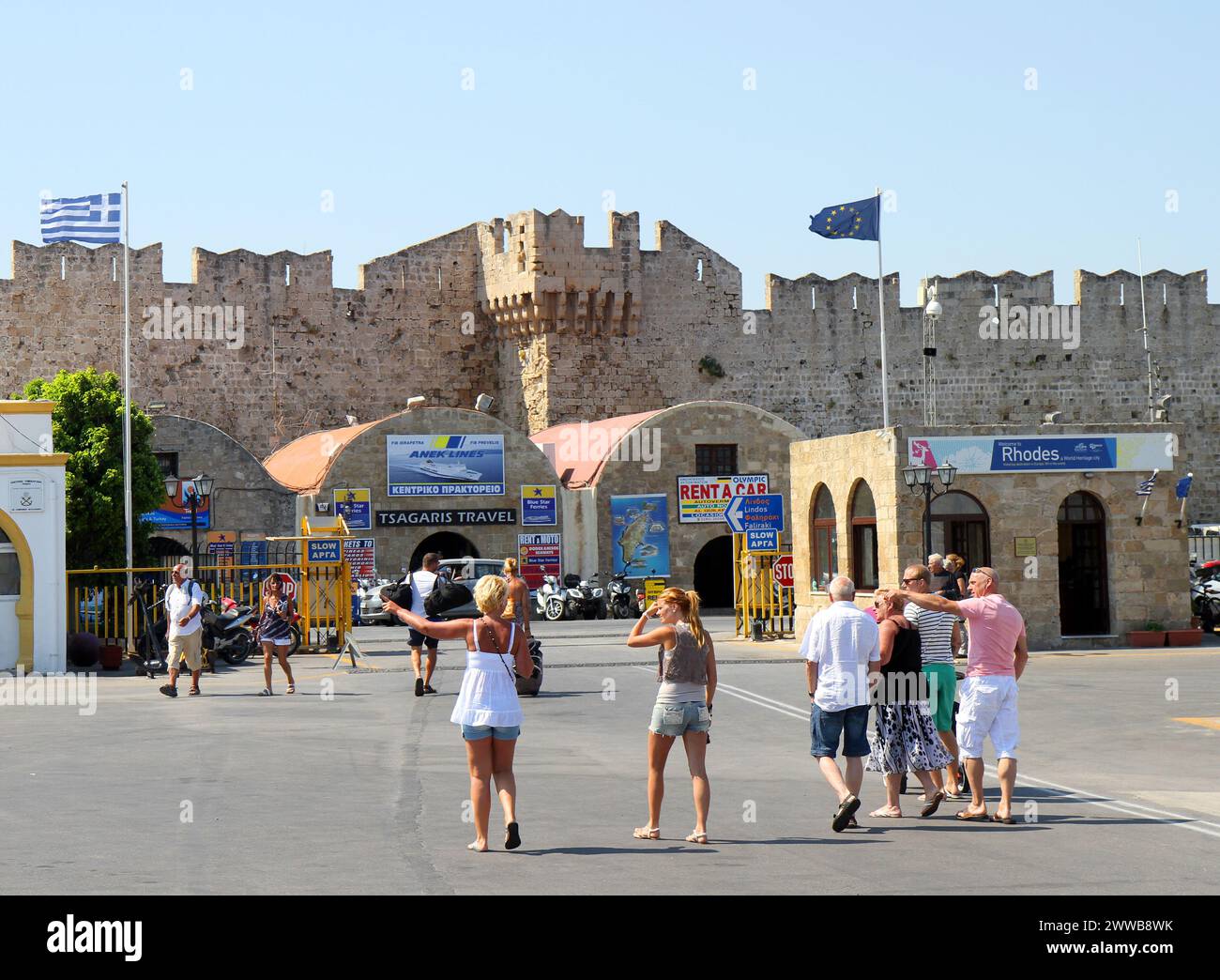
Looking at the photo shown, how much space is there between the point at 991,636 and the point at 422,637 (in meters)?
9.64

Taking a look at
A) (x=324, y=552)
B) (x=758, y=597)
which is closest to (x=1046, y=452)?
(x=758, y=597)

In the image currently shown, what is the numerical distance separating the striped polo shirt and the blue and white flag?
1973cm

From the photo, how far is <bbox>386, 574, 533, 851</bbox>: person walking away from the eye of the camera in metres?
9.12

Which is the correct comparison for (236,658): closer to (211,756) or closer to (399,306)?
(211,756)

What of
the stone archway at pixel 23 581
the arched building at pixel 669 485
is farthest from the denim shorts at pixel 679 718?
the arched building at pixel 669 485

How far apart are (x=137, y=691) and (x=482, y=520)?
19245mm

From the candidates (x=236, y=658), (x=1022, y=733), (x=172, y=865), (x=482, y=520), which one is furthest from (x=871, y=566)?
(x=172, y=865)

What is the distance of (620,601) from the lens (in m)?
37.7

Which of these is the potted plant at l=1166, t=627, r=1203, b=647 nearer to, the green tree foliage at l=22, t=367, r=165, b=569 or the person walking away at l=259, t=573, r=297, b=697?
the person walking away at l=259, t=573, r=297, b=697

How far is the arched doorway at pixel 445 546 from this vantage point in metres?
38.5

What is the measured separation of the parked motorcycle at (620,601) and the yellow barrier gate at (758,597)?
7.69 m

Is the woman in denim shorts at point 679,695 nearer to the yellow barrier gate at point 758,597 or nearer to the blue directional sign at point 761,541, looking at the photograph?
the yellow barrier gate at point 758,597

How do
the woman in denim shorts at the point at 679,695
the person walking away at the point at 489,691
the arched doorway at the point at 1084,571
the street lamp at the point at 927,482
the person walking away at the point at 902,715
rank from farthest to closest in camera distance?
1. the arched doorway at the point at 1084,571
2. the street lamp at the point at 927,482
3. the person walking away at the point at 902,715
4. the woman in denim shorts at the point at 679,695
5. the person walking away at the point at 489,691
